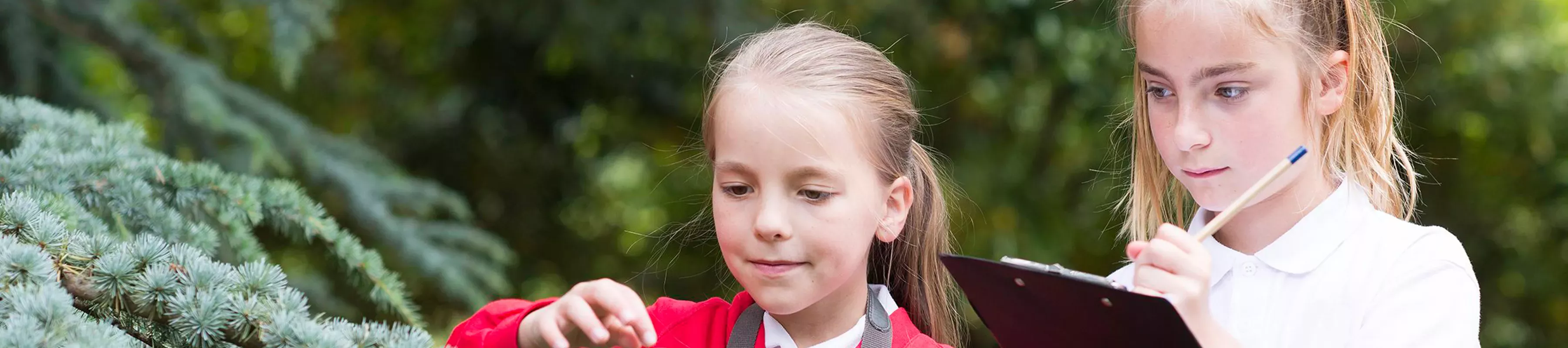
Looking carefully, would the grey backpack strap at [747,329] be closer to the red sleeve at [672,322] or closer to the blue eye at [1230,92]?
the red sleeve at [672,322]

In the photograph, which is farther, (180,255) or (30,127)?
(30,127)

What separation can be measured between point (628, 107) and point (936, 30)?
1.18 meters

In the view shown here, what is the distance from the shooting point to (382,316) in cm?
341

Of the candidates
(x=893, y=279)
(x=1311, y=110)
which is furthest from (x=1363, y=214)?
(x=893, y=279)

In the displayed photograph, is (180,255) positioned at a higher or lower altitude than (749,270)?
higher

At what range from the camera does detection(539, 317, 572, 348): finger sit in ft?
4.23

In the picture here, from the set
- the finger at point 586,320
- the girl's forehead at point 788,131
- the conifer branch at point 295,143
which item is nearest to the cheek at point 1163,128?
the girl's forehead at point 788,131

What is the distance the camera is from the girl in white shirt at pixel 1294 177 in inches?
52.7

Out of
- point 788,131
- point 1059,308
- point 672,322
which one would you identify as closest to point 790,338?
A: point 672,322

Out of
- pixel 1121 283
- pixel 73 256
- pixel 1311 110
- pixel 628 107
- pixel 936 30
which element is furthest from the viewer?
pixel 628 107

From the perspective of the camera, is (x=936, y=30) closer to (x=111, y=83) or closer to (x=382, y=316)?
(x=382, y=316)

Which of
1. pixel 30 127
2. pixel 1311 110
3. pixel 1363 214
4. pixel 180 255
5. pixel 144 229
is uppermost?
pixel 30 127

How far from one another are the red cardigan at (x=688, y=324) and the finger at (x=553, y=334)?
18cm

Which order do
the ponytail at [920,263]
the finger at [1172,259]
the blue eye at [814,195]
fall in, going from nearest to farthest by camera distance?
the finger at [1172,259], the blue eye at [814,195], the ponytail at [920,263]
